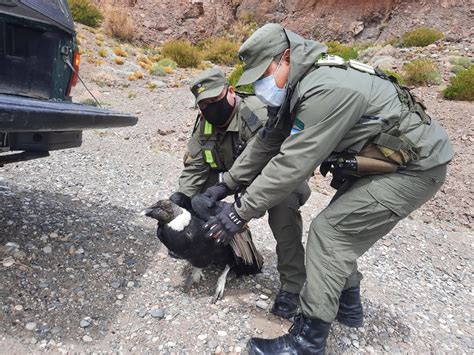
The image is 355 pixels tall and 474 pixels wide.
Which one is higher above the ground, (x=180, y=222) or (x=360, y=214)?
(x=360, y=214)

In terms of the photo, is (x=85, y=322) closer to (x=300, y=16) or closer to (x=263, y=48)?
(x=263, y=48)

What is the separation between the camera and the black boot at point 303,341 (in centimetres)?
229

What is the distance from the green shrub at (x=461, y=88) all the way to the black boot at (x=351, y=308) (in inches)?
348

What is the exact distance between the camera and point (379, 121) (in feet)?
7.10

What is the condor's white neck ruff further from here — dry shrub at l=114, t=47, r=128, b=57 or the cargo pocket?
dry shrub at l=114, t=47, r=128, b=57

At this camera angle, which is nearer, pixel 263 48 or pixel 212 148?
pixel 263 48

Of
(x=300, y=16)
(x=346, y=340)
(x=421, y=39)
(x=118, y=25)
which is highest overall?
(x=421, y=39)

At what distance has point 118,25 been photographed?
21.5m

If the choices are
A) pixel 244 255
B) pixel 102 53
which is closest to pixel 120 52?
pixel 102 53

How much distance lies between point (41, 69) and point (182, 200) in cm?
157

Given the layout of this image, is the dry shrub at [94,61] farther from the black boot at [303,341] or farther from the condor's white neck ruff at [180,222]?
the black boot at [303,341]

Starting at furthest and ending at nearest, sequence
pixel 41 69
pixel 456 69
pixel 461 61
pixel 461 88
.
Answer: pixel 461 61, pixel 456 69, pixel 461 88, pixel 41 69

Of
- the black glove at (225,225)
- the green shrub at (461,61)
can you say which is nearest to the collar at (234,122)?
the black glove at (225,225)

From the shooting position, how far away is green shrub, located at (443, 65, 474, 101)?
32.1 ft
